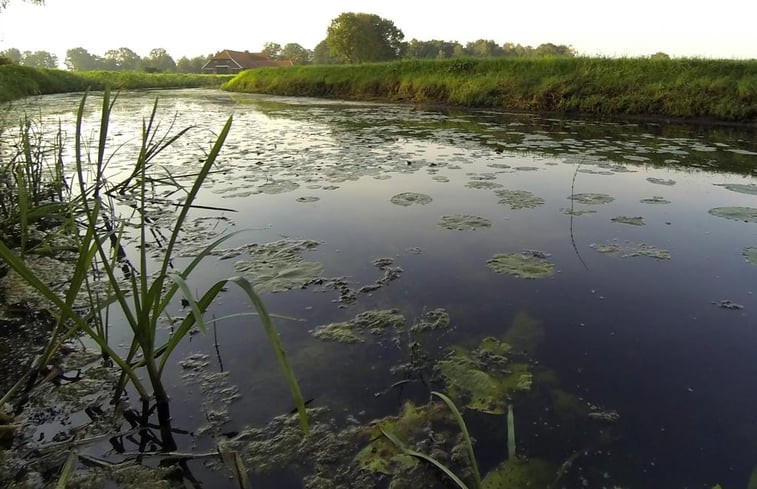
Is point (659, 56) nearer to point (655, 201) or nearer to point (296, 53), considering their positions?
point (655, 201)

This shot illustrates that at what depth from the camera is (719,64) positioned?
30.1 ft

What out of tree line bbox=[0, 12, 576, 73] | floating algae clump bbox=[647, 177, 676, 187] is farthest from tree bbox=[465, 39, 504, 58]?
floating algae clump bbox=[647, 177, 676, 187]

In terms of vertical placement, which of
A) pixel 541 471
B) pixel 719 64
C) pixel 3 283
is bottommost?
pixel 541 471

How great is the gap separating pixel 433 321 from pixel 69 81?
27.4m

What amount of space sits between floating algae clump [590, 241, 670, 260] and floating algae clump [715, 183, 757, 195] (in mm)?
2110

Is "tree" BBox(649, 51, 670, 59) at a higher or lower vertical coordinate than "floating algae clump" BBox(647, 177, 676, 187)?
higher

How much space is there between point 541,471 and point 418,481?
0.39m

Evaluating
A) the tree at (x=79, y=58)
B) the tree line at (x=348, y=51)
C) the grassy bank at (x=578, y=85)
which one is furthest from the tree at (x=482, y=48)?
the tree at (x=79, y=58)

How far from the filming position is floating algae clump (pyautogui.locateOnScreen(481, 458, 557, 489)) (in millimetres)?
1266

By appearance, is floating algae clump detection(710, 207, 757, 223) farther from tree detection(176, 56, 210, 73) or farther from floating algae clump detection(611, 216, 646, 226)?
tree detection(176, 56, 210, 73)

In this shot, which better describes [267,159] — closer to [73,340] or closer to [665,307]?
[73,340]

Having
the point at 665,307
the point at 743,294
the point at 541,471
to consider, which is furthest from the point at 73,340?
the point at 743,294

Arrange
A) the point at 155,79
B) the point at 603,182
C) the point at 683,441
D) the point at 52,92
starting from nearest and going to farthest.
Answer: the point at 683,441 → the point at 603,182 → the point at 52,92 → the point at 155,79

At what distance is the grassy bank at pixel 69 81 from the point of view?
10377mm
